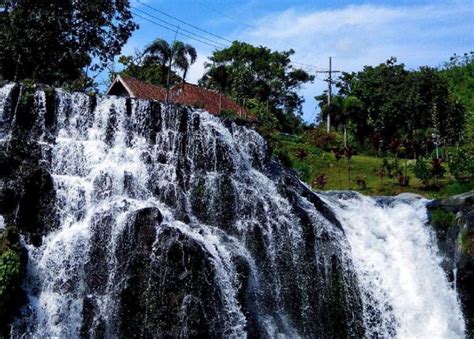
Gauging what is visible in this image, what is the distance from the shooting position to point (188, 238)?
610 inches

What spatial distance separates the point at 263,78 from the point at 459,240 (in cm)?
4296

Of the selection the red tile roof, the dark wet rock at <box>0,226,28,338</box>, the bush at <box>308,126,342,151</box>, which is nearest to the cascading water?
the dark wet rock at <box>0,226,28,338</box>

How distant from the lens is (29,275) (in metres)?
14.8

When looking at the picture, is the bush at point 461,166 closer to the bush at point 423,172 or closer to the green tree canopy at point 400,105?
the bush at point 423,172

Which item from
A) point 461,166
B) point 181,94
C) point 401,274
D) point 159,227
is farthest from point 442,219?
point 181,94

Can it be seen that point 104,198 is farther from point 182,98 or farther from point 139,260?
point 182,98

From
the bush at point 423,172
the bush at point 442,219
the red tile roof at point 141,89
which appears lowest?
the bush at point 442,219

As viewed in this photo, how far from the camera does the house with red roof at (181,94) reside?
4072 centimetres

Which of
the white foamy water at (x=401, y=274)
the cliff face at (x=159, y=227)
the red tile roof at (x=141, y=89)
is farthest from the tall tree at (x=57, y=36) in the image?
the white foamy water at (x=401, y=274)

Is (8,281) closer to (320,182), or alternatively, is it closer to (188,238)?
(188,238)

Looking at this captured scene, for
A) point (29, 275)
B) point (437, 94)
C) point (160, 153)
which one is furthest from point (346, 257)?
point (437, 94)

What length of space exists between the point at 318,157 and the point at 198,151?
18.3m

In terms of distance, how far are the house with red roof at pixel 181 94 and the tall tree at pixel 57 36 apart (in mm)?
5976

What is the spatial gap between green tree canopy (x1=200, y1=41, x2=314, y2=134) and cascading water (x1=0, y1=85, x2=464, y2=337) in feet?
101
